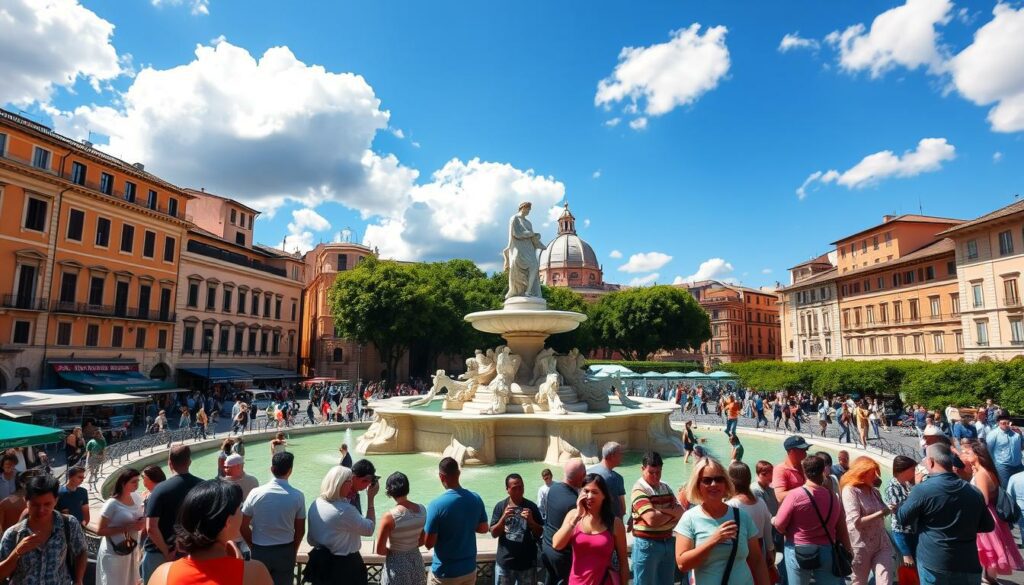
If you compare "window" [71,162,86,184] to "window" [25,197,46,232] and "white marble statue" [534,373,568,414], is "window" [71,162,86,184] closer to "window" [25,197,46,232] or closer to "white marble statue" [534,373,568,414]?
"window" [25,197,46,232]

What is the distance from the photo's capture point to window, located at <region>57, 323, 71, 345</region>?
26.6m

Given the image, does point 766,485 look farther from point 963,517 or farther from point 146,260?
point 146,260

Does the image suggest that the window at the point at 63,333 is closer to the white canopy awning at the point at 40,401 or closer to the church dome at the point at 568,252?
the white canopy awning at the point at 40,401

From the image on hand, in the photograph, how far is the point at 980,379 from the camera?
934 inches

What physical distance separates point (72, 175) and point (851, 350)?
60.6 m

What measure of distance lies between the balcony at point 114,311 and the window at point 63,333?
→ 2.46 feet

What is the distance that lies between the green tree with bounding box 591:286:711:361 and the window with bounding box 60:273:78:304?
43901 mm

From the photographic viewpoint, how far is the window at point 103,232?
2875 cm

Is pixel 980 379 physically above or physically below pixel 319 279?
below

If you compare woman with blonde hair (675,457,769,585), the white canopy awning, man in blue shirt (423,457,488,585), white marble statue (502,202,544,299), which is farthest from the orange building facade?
woman with blonde hair (675,457,769,585)

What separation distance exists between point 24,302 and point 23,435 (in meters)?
23.0

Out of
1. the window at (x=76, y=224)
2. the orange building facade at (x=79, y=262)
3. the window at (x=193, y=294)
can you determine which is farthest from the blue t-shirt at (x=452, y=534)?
the window at (x=193, y=294)

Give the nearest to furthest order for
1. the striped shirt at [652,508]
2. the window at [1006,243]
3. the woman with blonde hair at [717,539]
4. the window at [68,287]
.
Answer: the woman with blonde hair at [717,539]
the striped shirt at [652,508]
the window at [68,287]
the window at [1006,243]

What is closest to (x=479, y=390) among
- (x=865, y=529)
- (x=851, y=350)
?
(x=865, y=529)
